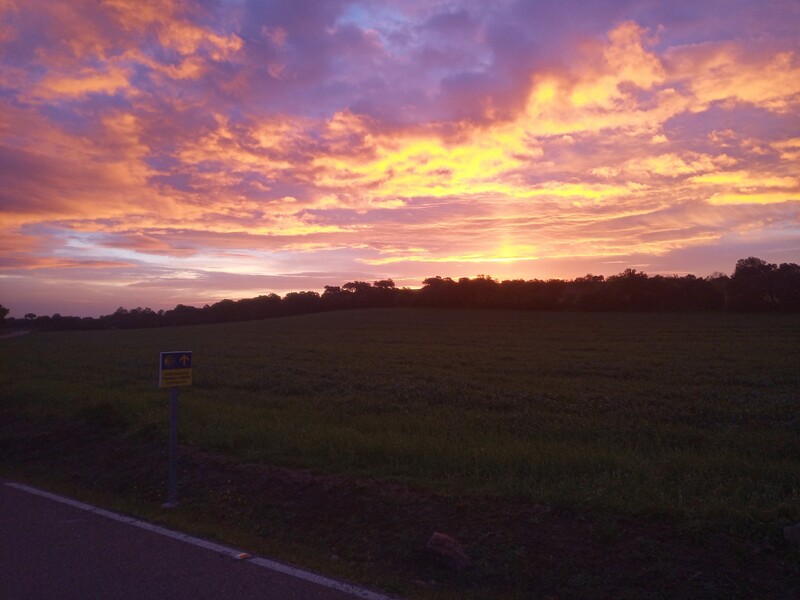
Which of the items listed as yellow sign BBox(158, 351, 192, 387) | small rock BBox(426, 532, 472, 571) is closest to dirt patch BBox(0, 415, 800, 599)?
small rock BBox(426, 532, 472, 571)

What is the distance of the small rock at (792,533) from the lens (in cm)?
516

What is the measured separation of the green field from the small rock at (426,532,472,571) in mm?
1310

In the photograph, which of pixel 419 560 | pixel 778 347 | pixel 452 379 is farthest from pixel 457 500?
pixel 778 347

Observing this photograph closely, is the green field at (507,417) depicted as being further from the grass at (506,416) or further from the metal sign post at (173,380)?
the metal sign post at (173,380)

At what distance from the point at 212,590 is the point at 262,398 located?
10751mm

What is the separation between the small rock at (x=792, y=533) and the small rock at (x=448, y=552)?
2721 millimetres

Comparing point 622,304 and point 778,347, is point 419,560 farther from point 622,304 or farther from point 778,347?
point 622,304

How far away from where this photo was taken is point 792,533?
17.1ft

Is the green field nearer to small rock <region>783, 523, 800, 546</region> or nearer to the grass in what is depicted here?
the grass

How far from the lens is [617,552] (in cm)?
538

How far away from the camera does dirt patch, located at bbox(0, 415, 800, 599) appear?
16.2 feet

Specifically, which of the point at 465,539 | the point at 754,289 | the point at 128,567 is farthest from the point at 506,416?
the point at 754,289

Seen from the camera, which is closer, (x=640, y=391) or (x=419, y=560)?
(x=419, y=560)

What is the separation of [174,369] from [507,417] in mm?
7032
